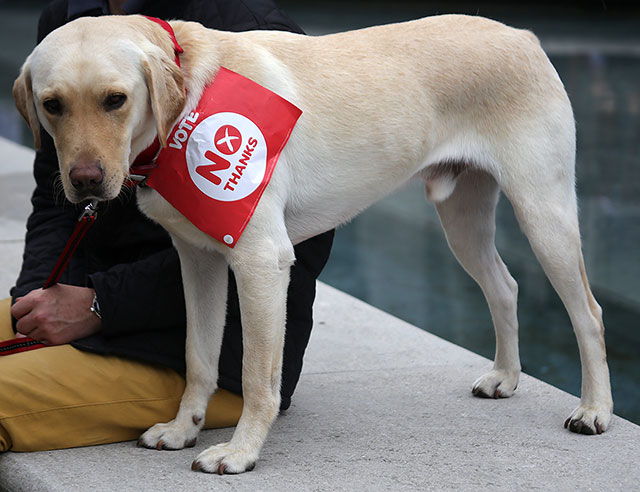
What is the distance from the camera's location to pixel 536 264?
564cm

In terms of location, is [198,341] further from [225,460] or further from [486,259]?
[486,259]

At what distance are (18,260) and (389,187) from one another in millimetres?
2440

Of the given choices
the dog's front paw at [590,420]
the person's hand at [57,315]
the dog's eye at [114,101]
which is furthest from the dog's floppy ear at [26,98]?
the dog's front paw at [590,420]

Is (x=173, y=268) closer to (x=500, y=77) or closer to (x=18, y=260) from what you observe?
(x=500, y=77)

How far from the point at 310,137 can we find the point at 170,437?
37.0 inches

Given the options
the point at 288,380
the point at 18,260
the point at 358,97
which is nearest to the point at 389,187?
the point at 358,97

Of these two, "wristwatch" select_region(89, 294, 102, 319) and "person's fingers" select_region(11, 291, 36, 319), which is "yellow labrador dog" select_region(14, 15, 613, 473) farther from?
"person's fingers" select_region(11, 291, 36, 319)

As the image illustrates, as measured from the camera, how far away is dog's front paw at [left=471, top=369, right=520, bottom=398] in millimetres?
3020

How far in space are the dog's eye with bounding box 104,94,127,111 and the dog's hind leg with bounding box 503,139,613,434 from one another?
1.17m

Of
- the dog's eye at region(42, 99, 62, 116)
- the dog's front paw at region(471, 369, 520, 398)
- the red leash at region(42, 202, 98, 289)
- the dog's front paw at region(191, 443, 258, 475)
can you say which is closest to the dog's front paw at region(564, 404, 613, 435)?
the dog's front paw at region(471, 369, 520, 398)

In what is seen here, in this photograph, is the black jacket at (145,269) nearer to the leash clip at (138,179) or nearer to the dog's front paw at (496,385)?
the leash clip at (138,179)

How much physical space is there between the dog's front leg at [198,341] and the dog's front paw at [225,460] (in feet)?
0.63

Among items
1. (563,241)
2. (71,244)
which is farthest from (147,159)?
(563,241)

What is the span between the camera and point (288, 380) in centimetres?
278
